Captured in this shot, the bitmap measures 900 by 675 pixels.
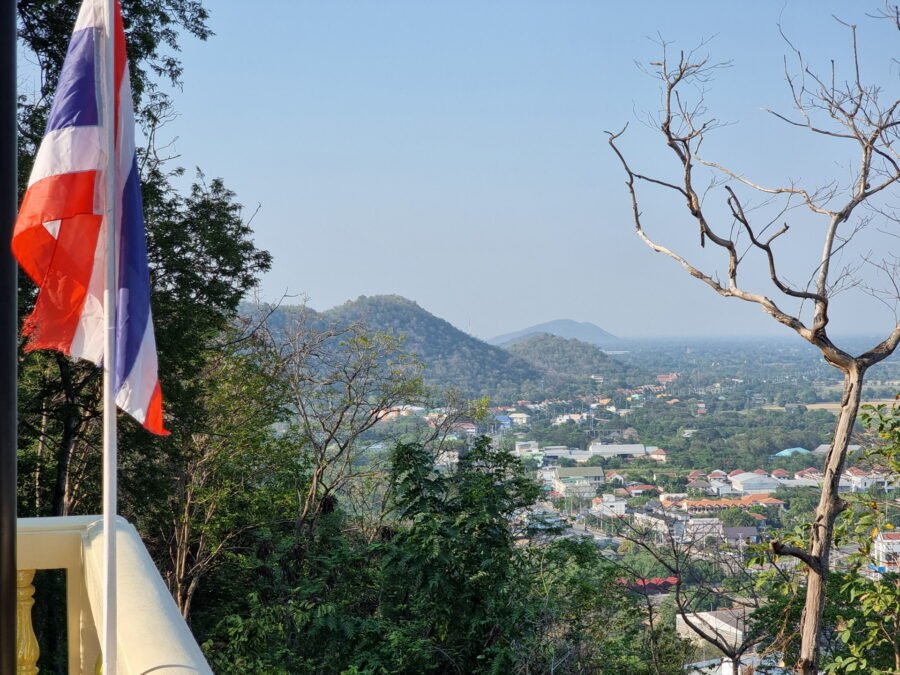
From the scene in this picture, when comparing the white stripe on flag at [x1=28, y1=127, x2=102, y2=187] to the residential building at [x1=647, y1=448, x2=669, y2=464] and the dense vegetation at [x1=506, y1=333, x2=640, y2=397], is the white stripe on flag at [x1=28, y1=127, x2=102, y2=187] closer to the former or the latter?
the residential building at [x1=647, y1=448, x2=669, y2=464]

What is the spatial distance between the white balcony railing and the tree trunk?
3.22m

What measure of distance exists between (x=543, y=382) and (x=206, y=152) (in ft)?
58.7

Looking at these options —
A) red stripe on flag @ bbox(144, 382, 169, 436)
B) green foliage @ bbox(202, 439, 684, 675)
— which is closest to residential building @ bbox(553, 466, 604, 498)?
green foliage @ bbox(202, 439, 684, 675)

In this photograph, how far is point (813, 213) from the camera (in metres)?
4.32

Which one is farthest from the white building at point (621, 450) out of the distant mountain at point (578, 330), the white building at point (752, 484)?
the distant mountain at point (578, 330)

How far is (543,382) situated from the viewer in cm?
2567

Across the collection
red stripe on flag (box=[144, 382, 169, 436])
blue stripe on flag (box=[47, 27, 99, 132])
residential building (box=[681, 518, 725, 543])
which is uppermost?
blue stripe on flag (box=[47, 27, 99, 132])

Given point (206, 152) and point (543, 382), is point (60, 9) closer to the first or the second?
point (206, 152)

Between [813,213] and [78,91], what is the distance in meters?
3.67

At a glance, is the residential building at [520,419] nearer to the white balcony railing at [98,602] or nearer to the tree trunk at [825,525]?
the tree trunk at [825,525]

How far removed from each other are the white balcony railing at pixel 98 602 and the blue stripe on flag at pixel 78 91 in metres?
0.88

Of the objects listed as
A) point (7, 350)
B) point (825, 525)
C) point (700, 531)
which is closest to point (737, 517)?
point (700, 531)

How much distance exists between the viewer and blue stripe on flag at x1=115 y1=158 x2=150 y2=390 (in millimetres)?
1737

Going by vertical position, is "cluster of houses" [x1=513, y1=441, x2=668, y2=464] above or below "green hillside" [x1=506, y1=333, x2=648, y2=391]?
below
